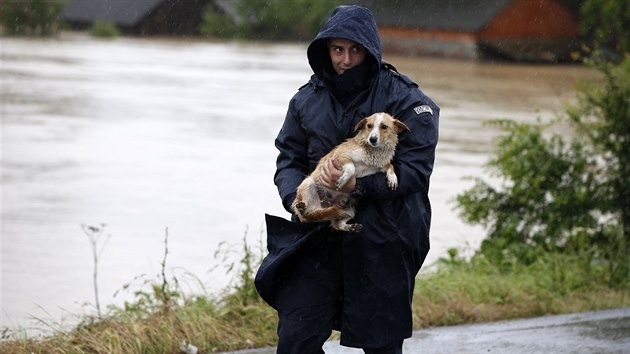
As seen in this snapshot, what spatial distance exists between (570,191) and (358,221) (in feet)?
18.8

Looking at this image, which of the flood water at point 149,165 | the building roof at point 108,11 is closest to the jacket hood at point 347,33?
the flood water at point 149,165

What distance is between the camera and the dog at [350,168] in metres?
4.45

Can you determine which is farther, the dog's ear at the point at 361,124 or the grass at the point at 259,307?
the grass at the point at 259,307

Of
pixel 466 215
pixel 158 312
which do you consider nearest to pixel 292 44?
pixel 466 215

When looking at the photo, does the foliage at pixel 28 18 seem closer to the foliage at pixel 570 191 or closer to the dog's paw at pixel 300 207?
the foliage at pixel 570 191

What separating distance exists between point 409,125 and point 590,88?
6.07m

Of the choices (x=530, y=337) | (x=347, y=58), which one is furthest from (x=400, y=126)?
(x=530, y=337)

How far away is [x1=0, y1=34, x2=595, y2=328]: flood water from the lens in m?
10.2

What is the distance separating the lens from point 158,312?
670cm

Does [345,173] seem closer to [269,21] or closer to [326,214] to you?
[326,214]

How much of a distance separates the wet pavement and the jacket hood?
A: 236 cm

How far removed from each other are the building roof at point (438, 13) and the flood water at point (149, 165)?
49.1 ft

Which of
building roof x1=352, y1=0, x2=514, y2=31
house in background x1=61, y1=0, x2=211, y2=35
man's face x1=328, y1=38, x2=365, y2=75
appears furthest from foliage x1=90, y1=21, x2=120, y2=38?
man's face x1=328, y1=38, x2=365, y2=75

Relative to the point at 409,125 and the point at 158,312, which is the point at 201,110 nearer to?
the point at 158,312
